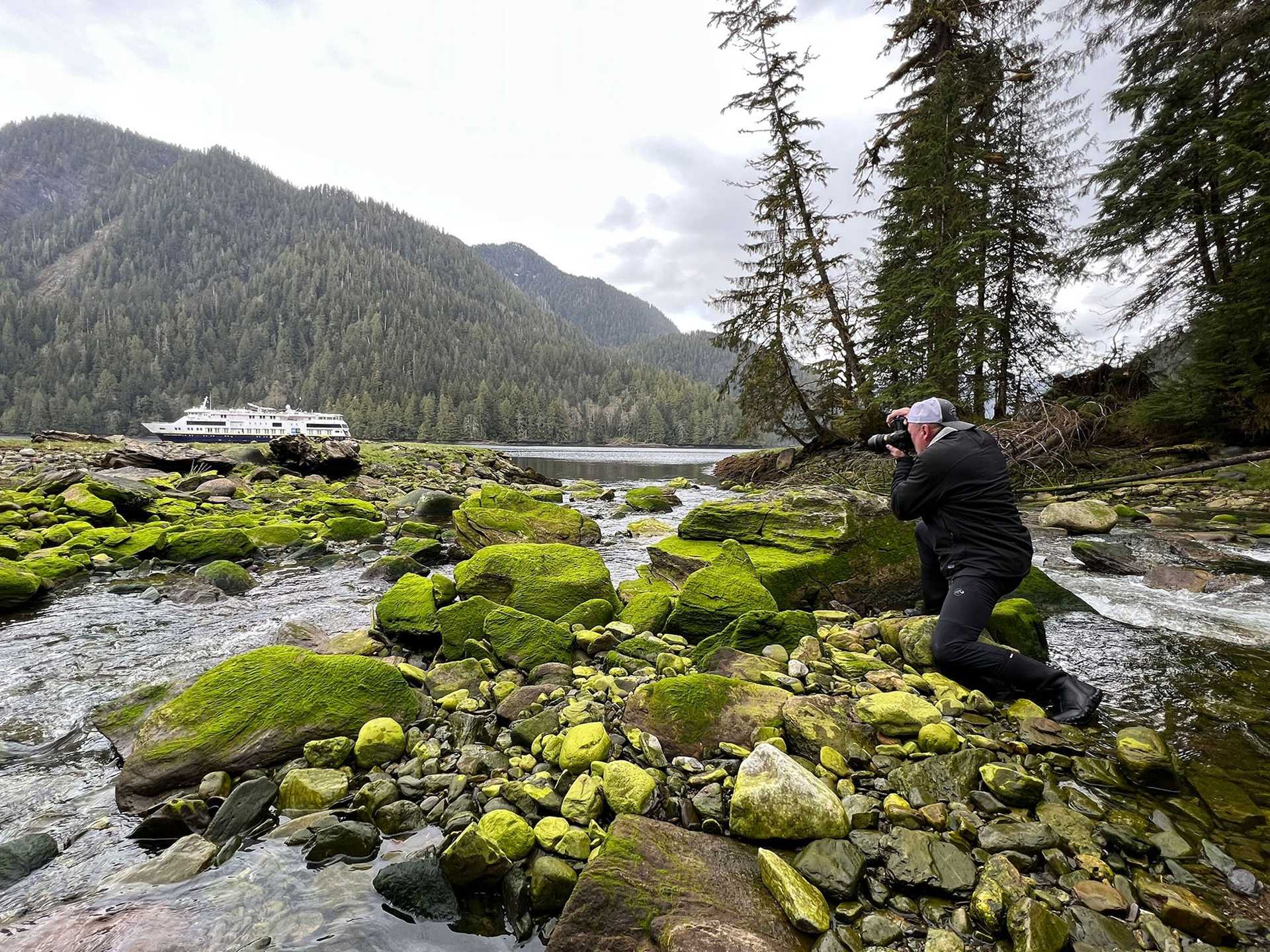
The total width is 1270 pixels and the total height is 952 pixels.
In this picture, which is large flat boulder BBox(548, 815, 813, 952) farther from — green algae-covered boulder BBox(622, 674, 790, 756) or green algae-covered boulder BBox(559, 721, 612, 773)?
green algae-covered boulder BBox(622, 674, 790, 756)

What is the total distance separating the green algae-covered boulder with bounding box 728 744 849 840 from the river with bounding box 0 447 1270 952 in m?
1.21

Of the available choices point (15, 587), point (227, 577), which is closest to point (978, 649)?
point (227, 577)

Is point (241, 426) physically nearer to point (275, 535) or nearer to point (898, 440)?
point (275, 535)

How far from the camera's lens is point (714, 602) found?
562 centimetres

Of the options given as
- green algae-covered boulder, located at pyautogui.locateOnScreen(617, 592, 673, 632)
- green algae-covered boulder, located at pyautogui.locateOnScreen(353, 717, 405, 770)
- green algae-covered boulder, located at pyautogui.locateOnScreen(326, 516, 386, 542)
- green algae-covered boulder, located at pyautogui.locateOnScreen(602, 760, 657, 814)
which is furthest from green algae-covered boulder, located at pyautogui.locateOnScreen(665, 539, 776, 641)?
green algae-covered boulder, located at pyautogui.locateOnScreen(326, 516, 386, 542)

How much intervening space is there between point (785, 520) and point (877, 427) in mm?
14208

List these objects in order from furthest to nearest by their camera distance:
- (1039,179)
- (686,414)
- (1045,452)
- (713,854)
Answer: (686,414)
(1039,179)
(1045,452)
(713,854)

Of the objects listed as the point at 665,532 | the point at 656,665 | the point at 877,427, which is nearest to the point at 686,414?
the point at 877,427

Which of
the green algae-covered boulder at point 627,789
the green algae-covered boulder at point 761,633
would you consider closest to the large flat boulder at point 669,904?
the green algae-covered boulder at point 627,789

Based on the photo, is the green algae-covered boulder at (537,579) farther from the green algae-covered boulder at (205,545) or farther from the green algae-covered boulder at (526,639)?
the green algae-covered boulder at (205,545)

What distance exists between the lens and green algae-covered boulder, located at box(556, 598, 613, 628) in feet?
18.5

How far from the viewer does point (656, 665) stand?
4828mm

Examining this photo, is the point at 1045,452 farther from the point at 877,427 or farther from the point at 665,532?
the point at 665,532

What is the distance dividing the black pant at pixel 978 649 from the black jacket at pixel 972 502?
5.2 inches
